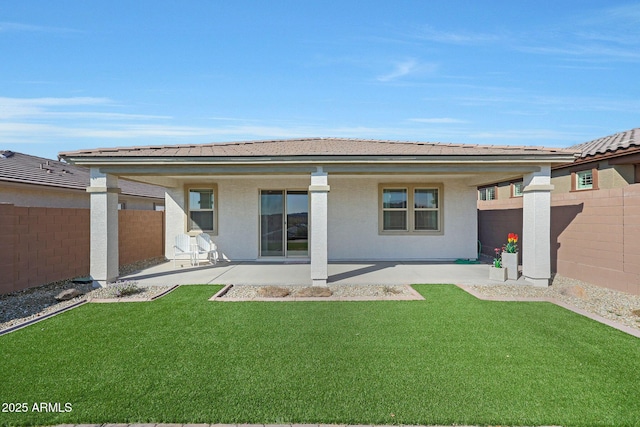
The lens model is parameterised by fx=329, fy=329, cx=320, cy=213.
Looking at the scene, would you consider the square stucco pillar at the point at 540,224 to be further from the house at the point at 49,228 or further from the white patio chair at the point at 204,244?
the house at the point at 49,228

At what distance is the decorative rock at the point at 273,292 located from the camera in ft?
22.7

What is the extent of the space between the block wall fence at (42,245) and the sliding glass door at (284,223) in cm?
455

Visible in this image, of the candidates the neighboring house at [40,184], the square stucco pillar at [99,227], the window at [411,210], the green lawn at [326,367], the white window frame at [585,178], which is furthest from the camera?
the window at [411,210]

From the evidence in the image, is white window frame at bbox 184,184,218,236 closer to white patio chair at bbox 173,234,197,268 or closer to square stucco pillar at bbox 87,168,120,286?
white patio chair at bbox 173,234,197,268

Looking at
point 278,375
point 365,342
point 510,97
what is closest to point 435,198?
point 510,97

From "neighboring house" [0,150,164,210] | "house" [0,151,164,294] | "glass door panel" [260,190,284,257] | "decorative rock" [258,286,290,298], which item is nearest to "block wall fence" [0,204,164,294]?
"house" [0,151,164,294]

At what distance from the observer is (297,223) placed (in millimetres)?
11680

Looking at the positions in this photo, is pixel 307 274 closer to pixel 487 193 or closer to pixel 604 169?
pixel 604 169

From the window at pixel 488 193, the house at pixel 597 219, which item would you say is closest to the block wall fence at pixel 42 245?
the house at pixel 597 219

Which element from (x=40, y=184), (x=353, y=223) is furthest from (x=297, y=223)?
(x=40, y=184)

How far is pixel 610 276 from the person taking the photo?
Result: 287 inches

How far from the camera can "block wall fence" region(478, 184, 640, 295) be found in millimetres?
6797

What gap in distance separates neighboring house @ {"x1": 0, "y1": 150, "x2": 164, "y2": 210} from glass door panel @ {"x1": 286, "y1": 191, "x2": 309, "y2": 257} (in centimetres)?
618

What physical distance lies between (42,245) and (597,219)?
42.8 ft
